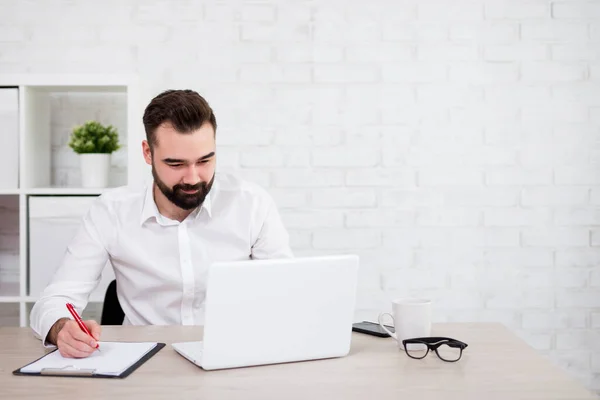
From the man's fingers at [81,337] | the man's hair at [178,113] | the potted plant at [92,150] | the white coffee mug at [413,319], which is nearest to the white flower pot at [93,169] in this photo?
the potted plant at [92,150]

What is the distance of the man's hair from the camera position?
1.96 m

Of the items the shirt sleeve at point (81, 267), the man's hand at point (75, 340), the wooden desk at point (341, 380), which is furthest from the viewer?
the shirt sleeve at point (81, 267)

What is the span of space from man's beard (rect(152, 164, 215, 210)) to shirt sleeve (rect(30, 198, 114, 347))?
0.22 meters

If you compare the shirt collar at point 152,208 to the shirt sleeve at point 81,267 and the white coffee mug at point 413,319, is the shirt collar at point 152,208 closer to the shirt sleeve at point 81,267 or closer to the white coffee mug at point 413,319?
the shirt sleeve at point 81,267

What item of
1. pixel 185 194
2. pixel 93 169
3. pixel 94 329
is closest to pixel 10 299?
pixel 93 169

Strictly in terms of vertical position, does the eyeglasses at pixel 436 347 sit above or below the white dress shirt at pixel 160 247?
below

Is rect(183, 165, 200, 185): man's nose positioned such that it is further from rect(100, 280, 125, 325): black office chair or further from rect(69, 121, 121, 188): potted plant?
rect(69, 121, 121, 188): potted plant

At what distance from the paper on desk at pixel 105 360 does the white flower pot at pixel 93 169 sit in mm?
1174

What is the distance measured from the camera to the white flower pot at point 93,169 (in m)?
2.61

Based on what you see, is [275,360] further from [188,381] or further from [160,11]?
[160,11]

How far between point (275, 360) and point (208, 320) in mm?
177

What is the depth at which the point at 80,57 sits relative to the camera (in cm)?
280

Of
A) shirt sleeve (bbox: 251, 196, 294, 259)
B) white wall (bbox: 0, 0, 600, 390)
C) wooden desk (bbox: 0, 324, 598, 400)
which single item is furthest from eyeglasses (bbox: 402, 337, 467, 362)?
white wall (bbox: 0, 0, 600, 390)

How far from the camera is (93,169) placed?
8.59 feet
